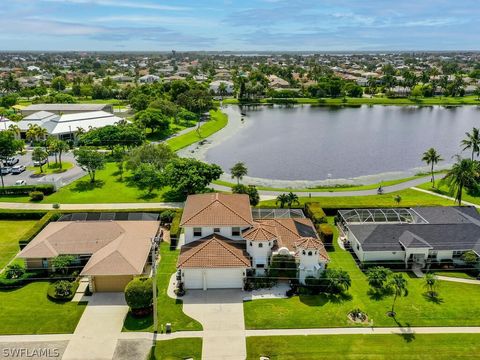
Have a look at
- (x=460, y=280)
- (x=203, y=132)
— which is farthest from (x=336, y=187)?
(x=203, y=132)

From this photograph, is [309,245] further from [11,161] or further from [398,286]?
[11,161]

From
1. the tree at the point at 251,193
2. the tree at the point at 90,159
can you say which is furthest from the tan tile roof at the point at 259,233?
the tree at the point at 90,159

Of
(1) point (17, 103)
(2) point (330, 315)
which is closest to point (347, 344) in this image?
(2) point (330, 315)

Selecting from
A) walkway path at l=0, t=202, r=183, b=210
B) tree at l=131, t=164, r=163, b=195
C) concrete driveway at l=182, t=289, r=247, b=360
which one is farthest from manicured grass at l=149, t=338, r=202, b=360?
tree at l=131, t=164, r=163, b=195

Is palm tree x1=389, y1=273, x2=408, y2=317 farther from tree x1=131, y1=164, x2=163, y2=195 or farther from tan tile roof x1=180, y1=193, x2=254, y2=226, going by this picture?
tree x1=131, y1=164, x2=163, y2=195

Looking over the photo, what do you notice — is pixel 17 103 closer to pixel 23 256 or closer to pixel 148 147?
pixel 148 147

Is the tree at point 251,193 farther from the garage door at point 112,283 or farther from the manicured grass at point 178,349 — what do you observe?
the manicured grass at point 178,349
